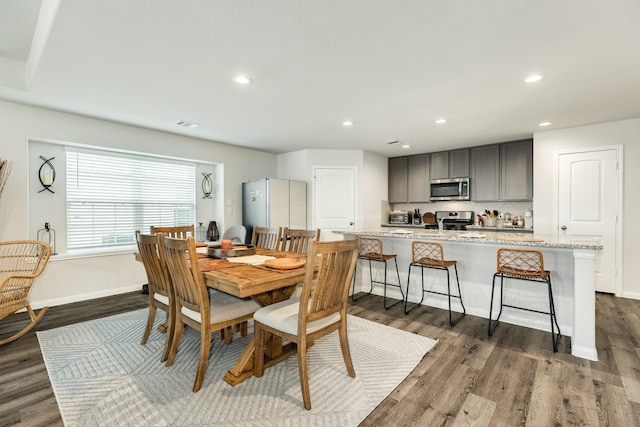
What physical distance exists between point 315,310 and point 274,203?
336cm

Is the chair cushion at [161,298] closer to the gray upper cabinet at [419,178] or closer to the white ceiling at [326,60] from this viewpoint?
the white ceiling at [326,60]

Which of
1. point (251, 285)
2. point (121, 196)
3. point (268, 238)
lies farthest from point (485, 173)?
point (121, 196)

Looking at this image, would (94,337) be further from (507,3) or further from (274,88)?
(507,3)

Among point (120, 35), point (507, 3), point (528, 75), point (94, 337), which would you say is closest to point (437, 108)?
point (528, 75)

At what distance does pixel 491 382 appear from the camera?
203 cm

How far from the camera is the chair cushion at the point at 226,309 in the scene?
198cm

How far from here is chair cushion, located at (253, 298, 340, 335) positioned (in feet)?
6.03

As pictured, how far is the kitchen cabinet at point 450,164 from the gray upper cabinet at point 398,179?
0.57 metres

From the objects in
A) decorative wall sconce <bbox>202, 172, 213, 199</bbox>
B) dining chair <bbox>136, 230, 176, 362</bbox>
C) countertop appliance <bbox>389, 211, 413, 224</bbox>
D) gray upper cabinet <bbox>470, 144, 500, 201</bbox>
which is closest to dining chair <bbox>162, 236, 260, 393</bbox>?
dining chair <bbox>136, 230, 176, 362</bbox>

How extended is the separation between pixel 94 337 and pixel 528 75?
4.41 meters

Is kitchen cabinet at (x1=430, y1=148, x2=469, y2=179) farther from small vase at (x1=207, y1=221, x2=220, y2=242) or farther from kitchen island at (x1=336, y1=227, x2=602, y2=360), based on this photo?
small vase at (x1=207, y1=221, x2=220, y2=242)

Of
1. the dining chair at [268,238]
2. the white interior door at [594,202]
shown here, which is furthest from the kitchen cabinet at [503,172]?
the dining chair at [268,238]

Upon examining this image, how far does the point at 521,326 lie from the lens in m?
2.96

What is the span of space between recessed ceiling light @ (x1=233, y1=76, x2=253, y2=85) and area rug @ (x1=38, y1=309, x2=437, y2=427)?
2282 millimetres
